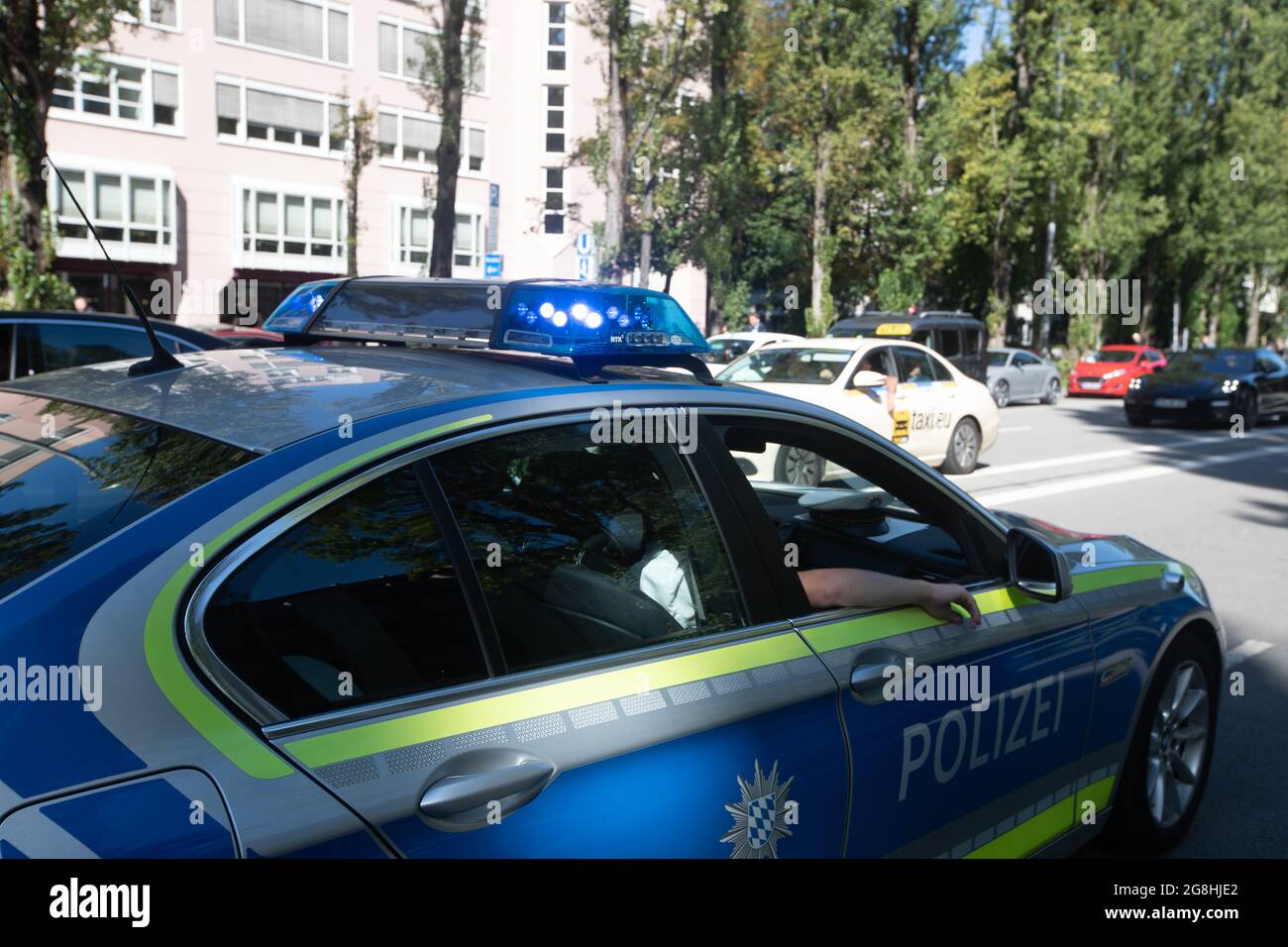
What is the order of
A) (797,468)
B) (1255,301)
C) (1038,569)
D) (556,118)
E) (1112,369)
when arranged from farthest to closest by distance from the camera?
(1255,301) < (556,118) < (1112,369) < (797,468) < (1038,569)

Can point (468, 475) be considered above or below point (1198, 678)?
above

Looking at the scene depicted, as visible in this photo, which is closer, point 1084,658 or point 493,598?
point 493,598

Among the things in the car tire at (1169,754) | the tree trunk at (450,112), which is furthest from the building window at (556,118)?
the car tire at (1169,754)

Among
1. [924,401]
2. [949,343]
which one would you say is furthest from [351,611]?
[949,343]

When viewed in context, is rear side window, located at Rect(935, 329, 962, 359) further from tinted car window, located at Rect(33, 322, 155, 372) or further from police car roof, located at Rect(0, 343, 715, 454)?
police car roof, located at Rect(0, 343, 715, 454)

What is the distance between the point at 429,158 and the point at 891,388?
34.6 meters

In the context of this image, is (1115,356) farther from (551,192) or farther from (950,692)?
(950,692)

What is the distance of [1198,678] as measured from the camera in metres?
3.71

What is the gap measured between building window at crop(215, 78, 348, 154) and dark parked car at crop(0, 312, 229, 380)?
110ft

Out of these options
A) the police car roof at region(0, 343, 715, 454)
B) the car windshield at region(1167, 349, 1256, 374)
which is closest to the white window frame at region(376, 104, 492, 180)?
the car windshield at region(1167, 349, 1256, 374)

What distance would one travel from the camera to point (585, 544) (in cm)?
230
